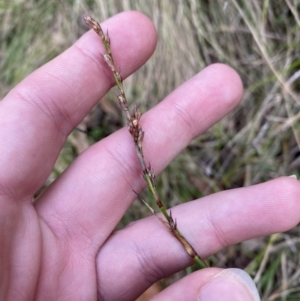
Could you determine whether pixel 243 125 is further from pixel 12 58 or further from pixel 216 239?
pixel 12 58

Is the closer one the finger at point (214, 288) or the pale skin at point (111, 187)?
the finger at point (214, 288)

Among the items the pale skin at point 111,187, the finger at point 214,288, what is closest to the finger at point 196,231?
the pale skin at point 111,187

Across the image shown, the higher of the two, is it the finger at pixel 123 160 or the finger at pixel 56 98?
the finger at pixel 56 98

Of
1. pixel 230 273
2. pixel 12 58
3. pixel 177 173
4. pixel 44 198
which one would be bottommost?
pixel 177 173

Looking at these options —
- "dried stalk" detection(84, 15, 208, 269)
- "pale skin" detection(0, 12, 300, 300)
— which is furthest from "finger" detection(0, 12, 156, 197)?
"dried stalk" detection(84, 15, 208, 269)

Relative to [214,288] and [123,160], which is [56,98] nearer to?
[123,160]

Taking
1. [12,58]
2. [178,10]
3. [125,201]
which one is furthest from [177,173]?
[12,58]

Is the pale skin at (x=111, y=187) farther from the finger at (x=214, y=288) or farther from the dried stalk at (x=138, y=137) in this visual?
the finger at (x=214, y=288)
